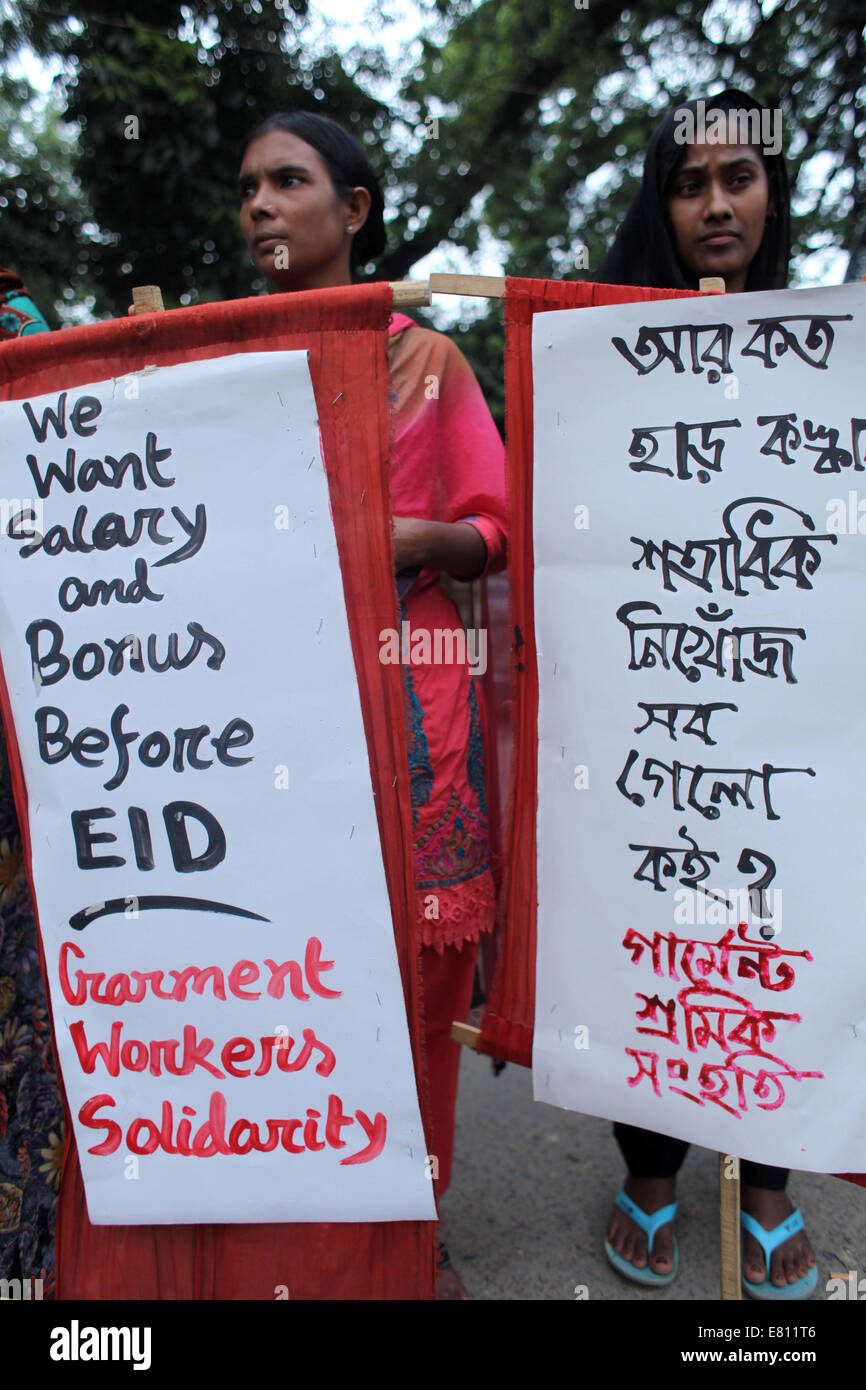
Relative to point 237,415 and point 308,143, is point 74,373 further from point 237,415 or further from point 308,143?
point 308,143

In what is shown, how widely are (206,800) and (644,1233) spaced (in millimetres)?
1313

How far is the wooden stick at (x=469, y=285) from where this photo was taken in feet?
4.44

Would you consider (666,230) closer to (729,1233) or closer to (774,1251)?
(729,1233)

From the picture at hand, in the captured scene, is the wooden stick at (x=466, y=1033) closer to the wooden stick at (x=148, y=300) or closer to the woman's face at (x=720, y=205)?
the wooden stick at (x=148, y=300)

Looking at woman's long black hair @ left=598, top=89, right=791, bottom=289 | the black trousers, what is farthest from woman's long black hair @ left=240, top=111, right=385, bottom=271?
the black trousers

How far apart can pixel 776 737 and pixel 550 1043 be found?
599 mm

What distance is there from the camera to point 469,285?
1.38 metres

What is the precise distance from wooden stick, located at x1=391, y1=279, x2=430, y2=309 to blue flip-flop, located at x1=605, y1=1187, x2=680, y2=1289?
1.76m

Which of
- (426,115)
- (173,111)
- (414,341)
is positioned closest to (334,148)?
(414,341)

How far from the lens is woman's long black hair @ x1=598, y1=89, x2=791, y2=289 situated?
1678 millimetres

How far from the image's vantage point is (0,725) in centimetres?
155

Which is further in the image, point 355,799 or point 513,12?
point 513,12

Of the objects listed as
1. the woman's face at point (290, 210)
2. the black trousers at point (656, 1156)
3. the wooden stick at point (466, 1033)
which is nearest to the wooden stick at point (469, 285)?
the woman's face at point (290, 210)
